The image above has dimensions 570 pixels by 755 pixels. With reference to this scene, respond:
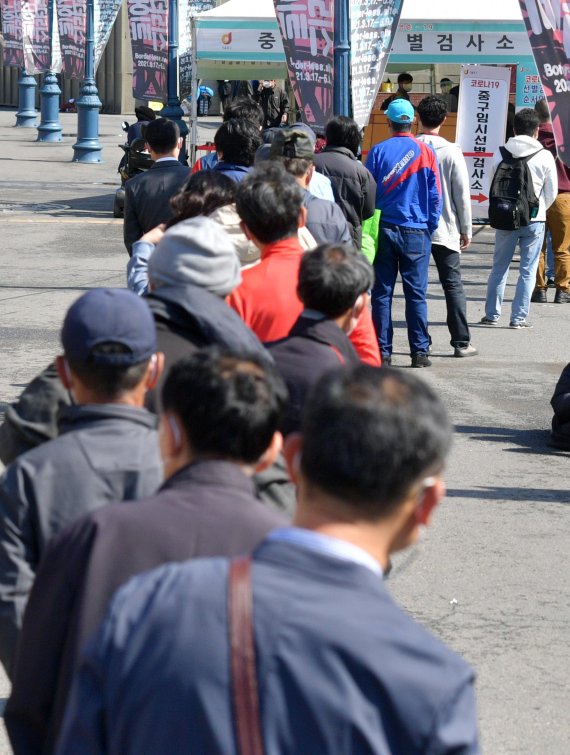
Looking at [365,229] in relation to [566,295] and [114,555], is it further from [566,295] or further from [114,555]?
[114,555]

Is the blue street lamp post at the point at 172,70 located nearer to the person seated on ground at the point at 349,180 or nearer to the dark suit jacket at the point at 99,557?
the person seated on ground at the point at 349,180

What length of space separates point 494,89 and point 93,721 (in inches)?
544

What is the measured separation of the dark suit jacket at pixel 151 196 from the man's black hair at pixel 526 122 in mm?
4453

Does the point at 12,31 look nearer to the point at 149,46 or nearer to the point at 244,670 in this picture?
the point at 149,46

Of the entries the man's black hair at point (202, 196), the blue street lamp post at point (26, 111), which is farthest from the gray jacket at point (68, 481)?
the blue street lamp post at point (26, 111)

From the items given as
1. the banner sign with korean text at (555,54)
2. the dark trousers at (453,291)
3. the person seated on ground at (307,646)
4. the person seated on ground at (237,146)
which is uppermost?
the banner sign with korean text at (555,54)

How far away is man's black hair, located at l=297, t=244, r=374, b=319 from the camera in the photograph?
12.6 ft

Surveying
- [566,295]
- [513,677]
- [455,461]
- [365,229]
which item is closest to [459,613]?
[513,677]

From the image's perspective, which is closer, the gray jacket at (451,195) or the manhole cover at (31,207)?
the gray jacket at (451,195)

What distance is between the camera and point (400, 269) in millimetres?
8766

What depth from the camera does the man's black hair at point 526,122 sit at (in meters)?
10.2

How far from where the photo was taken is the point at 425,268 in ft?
28.8

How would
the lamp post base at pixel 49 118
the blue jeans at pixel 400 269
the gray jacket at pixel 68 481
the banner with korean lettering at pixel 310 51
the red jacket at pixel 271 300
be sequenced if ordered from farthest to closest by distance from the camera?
the lamp post base at pixel 49 118
the banner with korean lettering at pixel 310 51
the blue jeans at pixel 400 269
the red jacket at pixel 271 300
the gray jacket at pixel 68 481

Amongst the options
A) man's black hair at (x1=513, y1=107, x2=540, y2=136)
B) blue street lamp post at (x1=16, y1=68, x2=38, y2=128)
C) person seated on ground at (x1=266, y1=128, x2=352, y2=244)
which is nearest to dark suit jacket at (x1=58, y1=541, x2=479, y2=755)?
person seated on ground at (x1=266, y1=128, x2=352, y2=244)
